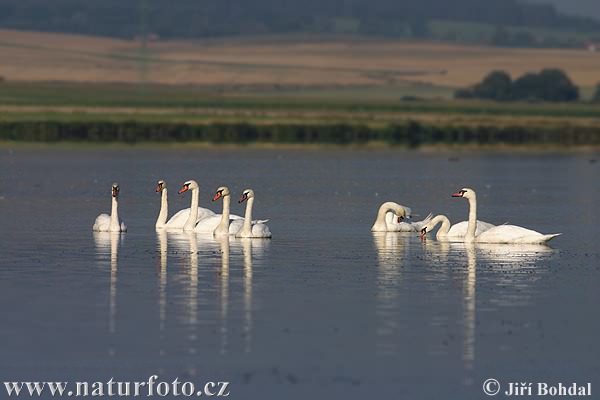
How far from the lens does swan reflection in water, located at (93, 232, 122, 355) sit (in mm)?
18891

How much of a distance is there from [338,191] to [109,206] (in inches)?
342

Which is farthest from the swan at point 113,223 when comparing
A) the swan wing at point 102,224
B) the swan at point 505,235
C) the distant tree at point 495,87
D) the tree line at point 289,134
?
the distant tree at point 495,87

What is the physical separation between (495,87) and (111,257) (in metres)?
129

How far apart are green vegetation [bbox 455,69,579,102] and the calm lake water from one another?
11184 cm

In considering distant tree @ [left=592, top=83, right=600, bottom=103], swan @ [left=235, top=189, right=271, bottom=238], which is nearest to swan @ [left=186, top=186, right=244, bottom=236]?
swan @ [left=235, top=189, right=271, bottom=238]

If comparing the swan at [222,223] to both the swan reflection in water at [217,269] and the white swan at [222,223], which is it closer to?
the white swan at [222,223]

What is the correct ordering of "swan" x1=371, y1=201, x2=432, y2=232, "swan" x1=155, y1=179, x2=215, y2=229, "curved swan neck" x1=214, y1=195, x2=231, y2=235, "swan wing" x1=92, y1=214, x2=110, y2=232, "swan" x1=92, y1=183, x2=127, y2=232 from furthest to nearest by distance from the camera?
"swan" x1=155, y1=179, x2=215, y2=229 < "swan" x1=371, y1=201, x2=432, y2=232 < "swan wing" x1=92, y1=214, x2=110, y2=232 < "swan" x1=92, y1=183, x2=127, y2=232 < "curved swan neck" x1=214, y1=195, x2=231, y2=235

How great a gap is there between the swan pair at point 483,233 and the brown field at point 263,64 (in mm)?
125279

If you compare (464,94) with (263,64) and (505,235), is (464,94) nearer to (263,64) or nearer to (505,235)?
(263,64)

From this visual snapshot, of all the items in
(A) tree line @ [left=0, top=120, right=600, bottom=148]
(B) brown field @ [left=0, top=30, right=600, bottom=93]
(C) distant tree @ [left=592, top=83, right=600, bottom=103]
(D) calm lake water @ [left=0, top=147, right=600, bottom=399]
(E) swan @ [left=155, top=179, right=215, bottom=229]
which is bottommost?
(D) calm lake water @ [left=0, top=147, right=600, bottom=399]

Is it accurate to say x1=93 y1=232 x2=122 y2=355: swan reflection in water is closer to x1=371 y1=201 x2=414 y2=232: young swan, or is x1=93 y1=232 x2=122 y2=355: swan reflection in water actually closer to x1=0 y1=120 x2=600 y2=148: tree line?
x1=371 y1=201 x2=414 y2=232: young swan

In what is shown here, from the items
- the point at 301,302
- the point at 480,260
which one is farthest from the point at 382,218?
the point at 301,302

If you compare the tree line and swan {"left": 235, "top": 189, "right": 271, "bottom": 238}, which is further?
Answer: the tree line

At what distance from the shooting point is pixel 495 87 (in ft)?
499
